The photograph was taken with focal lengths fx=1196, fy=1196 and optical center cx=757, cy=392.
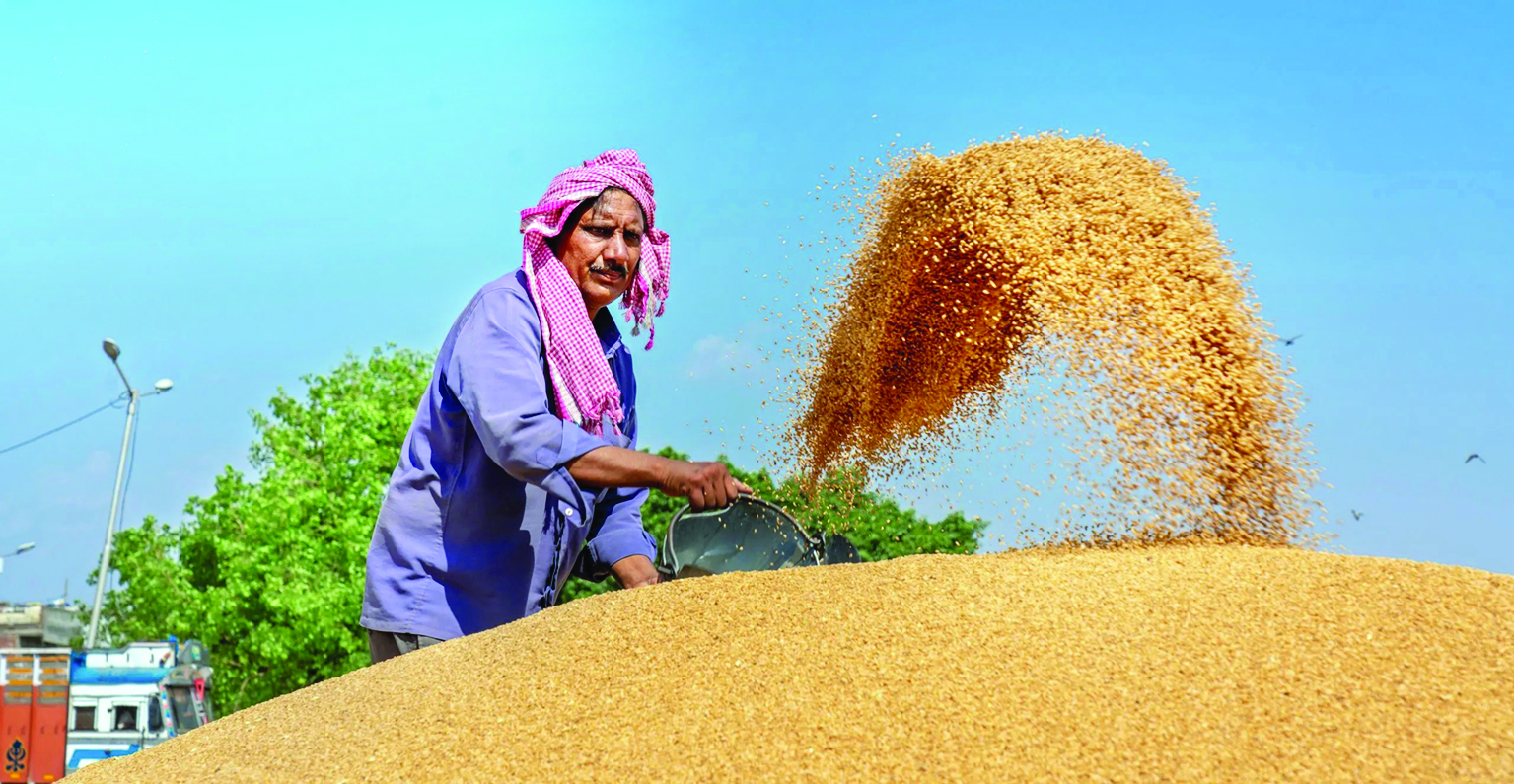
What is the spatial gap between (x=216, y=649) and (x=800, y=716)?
16.8 metres

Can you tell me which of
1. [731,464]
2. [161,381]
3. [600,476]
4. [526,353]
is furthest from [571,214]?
[161,381]

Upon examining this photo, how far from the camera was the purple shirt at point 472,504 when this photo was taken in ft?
9.96

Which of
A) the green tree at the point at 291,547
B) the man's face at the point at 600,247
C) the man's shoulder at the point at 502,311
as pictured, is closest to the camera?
the man's shoulder at the point at 502,311

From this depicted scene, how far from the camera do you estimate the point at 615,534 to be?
3652mm

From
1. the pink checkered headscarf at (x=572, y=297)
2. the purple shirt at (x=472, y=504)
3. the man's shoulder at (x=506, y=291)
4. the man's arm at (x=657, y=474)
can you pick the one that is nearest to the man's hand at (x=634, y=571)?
the purple shirt at (x=472, y=504)

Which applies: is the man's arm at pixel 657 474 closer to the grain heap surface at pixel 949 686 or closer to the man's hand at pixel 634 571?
the grain heap surface at pixel 949 686

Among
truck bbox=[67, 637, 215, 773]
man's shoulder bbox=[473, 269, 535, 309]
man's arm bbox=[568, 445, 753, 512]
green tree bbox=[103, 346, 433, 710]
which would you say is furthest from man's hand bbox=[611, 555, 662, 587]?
green tree bbox=[103, 346, 433, 710]

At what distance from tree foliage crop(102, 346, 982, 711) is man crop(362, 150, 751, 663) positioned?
12857 mm

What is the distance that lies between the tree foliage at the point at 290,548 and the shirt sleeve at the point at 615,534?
1260cm

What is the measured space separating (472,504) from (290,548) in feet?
48.0

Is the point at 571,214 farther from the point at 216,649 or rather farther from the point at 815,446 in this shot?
the point at 216,649

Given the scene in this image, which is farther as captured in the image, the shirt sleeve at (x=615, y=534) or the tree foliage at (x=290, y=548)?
the tree foliage at (x=290, y=548)

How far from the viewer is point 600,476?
9.64ft

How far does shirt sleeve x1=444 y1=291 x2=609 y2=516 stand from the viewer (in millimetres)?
2904
